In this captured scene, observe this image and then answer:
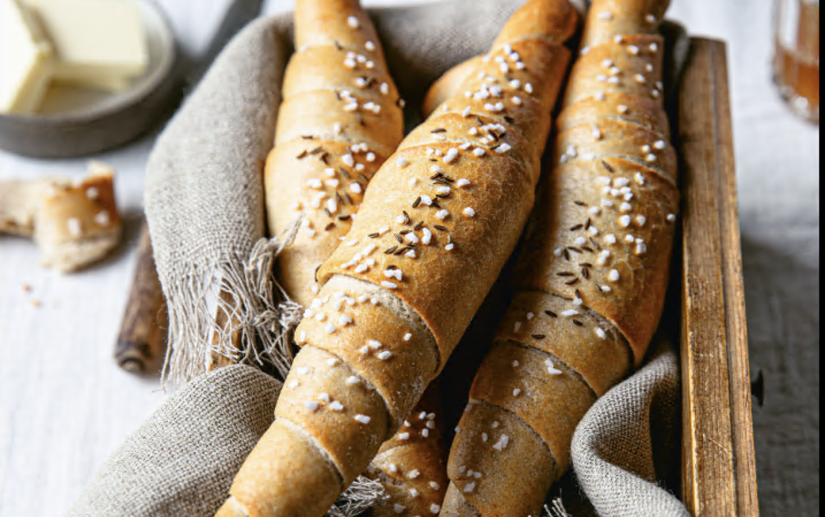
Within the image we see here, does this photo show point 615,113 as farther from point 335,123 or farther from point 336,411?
point 336,411

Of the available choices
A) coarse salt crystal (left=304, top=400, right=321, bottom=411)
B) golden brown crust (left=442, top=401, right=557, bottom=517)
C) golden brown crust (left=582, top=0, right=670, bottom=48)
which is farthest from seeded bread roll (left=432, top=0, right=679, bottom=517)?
coarse salt crystal (left=304, top=400, right=321, bottom=411)

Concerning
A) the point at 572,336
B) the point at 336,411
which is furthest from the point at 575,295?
the point at 336,411

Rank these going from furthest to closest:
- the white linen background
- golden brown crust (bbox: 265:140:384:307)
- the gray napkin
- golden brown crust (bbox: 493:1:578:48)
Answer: the white linen background → golden brown crust (bbox: 493:1:578:48) → golden brown crust (bbox: 265:140:384:307) → the gray napkin

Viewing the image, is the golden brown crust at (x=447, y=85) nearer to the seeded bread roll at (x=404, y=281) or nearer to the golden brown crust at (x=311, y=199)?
the seeded bread roll at (x=404, y=281)

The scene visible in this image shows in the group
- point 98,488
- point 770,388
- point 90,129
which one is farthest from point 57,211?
point 770,388

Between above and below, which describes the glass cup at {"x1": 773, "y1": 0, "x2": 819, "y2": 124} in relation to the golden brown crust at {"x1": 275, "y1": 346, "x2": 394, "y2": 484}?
above

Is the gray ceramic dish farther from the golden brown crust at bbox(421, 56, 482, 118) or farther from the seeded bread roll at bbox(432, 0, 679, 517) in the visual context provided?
the seeded bread roll at bbox(432, 0, 679, 517)
